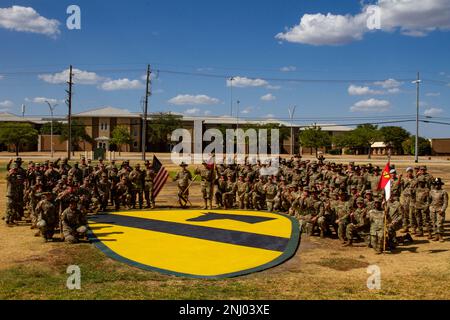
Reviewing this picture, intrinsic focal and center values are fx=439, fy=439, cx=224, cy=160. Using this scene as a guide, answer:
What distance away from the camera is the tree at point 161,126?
86.2 m

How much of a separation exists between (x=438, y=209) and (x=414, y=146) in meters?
85.0

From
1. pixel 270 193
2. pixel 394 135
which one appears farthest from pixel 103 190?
pixel 394 135

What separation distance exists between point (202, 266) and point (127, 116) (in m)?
81.9

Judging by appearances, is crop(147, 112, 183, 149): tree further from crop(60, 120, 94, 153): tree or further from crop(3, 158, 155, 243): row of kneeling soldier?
crop(3, 158, 155, 243): row of kneeling soldier

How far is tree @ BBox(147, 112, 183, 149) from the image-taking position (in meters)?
86.2

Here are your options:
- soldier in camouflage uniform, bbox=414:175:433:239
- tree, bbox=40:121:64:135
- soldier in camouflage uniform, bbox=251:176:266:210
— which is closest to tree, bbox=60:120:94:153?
tree, bbox=40:121:64:135

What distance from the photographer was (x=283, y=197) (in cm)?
1839

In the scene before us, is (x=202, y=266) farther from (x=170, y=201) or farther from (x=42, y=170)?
(x=170, y=201)

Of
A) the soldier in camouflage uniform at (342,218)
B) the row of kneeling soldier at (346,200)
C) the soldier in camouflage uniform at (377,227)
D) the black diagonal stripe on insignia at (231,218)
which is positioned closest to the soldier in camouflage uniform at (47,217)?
the black diagonal stripe on insignia at (231,218)

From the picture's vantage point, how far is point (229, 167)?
2328 centimetres

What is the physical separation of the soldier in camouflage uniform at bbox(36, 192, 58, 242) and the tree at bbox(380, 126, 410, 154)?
84.1 metres

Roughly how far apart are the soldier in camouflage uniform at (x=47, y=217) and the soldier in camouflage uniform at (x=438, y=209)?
38.2 feet

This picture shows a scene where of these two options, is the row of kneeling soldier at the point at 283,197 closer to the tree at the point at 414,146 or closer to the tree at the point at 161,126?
the tree at the point at 161,126
